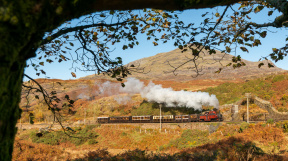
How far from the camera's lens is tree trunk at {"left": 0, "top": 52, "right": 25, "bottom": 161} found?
6.98ft

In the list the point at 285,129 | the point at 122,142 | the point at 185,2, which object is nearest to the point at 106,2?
the point at 185,2

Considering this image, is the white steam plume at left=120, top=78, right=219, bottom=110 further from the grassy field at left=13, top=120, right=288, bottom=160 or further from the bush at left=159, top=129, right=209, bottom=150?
the bush at left=159, top=129, right=209, bottom=150

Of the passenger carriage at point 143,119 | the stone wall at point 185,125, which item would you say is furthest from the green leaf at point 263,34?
the passenger carriage at point 143,119

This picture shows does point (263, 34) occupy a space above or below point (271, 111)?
above


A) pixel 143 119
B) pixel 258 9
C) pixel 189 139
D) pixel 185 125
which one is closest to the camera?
pixel 258 9

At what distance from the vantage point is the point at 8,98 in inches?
91.2

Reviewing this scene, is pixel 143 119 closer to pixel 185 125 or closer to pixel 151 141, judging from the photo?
pixel 185 125

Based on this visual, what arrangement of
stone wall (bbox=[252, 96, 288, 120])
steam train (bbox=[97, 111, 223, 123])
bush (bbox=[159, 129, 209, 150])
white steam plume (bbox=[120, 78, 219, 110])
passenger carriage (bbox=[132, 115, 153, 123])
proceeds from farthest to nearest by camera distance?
white steam plume (bbox=[120, 78, 219, 110]) → passenger carriage (bbox=[132, 115, 153, 123]) → steam train (bbox=[97, 111, 223, 123]) → stone wall (bbox=[252, 96, 288, 120]) → bush (bbox=[159, 129, 209, 150])

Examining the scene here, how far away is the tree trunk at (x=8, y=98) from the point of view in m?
2.13

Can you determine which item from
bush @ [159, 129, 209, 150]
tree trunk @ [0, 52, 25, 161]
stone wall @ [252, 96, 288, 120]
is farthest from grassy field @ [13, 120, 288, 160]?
stone wall @ [252, 96, 288, 120]

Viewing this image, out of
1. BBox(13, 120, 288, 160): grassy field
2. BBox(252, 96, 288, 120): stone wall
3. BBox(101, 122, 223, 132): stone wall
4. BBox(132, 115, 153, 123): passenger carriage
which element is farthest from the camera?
BBox(132, 115, 153, 123): passenger carriage

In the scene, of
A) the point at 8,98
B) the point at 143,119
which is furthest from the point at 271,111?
the point at 8,98

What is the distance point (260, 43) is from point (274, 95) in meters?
38.4

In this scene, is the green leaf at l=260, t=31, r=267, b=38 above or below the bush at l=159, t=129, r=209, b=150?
above
